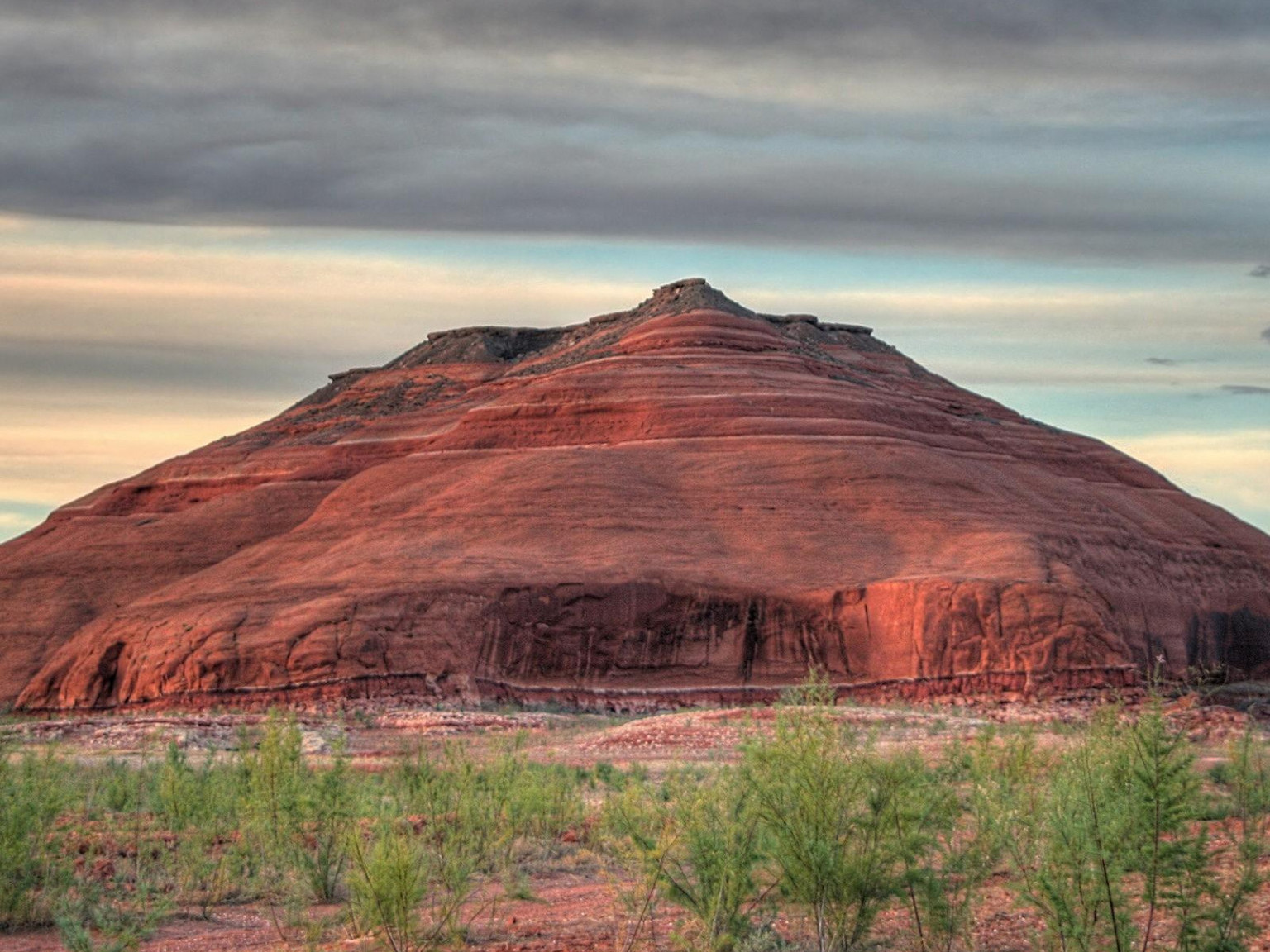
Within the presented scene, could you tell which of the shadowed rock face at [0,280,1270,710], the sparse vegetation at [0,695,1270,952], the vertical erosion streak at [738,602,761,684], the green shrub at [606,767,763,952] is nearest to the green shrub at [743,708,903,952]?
the sparse vegetation at [0,695,1270,952]

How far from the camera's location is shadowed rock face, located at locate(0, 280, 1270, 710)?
1861 inches

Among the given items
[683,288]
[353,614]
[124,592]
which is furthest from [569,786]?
[683,288]

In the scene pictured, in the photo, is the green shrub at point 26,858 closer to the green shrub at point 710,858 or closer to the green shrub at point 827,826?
the green shrub at point 710,858

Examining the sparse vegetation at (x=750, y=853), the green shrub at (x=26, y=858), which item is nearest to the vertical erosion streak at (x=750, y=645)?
the sparse vegetation at (x=750, y=853)

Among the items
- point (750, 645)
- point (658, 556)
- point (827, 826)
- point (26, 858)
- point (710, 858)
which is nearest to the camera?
point (827, 826)

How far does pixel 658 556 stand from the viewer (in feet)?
168

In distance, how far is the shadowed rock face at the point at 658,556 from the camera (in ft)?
155

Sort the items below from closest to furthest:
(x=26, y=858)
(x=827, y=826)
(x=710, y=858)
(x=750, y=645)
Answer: (x=827, y=826), (x=710, y=858), (x=26, y=858), (x=750, y=645)

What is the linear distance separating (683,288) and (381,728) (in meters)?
42.6

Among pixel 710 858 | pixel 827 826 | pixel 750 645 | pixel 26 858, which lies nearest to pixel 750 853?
pixel 710 858

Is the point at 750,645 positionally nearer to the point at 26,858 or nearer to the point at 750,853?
the point at 26,858

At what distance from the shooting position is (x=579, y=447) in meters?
58.7

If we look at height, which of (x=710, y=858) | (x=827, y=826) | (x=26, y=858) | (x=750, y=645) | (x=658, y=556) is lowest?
(x=26, y=858)

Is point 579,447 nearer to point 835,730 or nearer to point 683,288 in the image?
point 683,288
